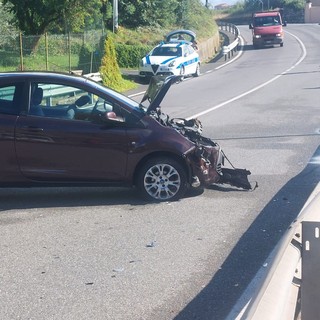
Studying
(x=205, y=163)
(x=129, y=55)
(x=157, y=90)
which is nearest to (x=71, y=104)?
(x=157, y=90)

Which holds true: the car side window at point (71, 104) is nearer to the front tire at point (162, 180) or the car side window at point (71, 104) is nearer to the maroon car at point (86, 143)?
the maroon car at point (86, 143)

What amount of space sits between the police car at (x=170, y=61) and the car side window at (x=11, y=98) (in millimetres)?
24500

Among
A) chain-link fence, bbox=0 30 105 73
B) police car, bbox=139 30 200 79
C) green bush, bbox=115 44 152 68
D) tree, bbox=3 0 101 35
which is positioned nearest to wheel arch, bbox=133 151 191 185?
chain-link fence, bbox=0 30 105 73

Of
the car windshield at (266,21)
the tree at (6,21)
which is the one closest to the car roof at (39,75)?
the tree at (6,21)

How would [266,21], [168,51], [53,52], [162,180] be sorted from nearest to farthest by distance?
1. [162,180]
2. [53,52]
3. [168,51]
4. [266,21]

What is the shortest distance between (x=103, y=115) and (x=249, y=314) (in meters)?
5.69

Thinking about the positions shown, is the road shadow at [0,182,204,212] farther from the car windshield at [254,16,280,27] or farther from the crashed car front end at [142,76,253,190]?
the car windshield at [254,16,280,27]

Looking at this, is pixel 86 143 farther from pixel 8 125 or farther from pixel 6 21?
pixel 6 21

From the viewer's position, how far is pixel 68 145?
9.41 metres

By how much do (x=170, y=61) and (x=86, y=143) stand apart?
25.9 m

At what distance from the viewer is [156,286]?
6.53 m

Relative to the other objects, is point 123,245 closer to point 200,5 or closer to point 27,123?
point 27,123

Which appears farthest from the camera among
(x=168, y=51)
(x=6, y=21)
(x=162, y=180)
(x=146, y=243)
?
(x=6, y=21)

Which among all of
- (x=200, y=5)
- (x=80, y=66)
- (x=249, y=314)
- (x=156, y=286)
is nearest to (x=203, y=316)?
(x=156, y=286)
